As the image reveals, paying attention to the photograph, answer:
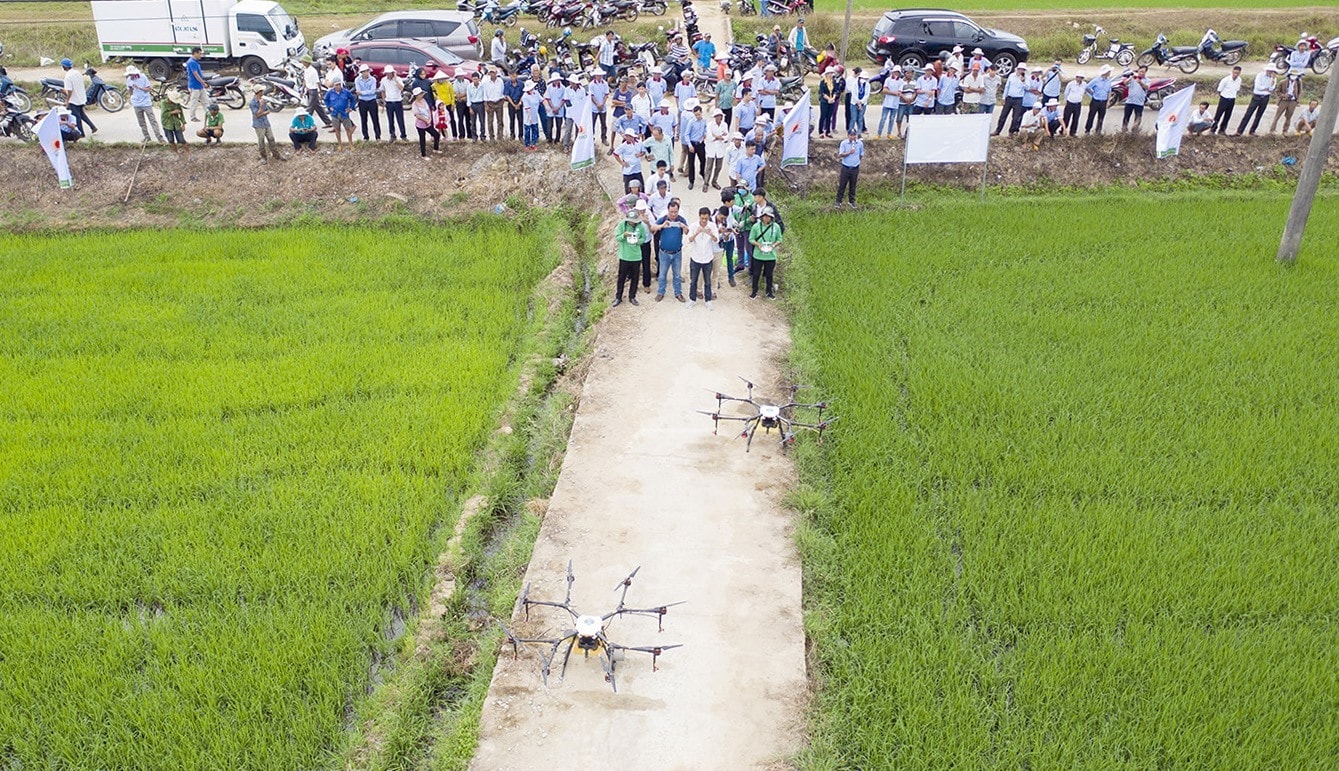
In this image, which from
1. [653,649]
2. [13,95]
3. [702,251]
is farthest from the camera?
[13,95]

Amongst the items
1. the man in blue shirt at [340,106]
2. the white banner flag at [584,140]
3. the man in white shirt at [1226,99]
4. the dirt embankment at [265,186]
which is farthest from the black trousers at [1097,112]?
the man in blue shirt at [340,106]

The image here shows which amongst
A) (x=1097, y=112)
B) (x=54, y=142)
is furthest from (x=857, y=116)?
(x=54, y=142)

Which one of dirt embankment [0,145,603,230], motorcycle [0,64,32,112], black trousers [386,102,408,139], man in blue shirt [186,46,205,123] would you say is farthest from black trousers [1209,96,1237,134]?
motorcycle [0,64,32,112]

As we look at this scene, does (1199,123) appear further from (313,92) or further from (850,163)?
(313,92)

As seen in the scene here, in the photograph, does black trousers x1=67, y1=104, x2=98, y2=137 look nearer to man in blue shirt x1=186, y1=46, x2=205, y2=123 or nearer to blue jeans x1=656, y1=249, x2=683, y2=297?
man in blue shirt x1=186, y1=46, x2=205, y2=123

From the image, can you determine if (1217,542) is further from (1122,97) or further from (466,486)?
(1122,97)

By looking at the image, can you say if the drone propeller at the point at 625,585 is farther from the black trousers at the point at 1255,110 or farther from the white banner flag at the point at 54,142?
the black trousers at the point at 1255,110

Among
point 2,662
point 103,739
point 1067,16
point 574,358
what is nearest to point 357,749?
point 103,739
